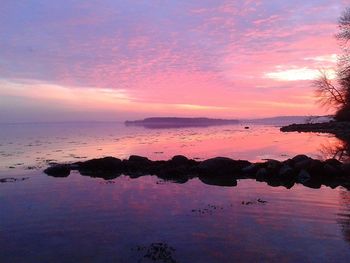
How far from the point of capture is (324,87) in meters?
76.4

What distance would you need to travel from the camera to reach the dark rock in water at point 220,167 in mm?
24391

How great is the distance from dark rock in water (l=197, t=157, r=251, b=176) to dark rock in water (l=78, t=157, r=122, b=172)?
6.04m

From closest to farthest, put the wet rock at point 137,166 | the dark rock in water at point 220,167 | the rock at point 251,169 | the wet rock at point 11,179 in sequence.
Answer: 1. the wet rock at point 11,179
2. the rock at point 251,169
3. the dark rock in water at point 220,167
4. the wet rock at point 137,166

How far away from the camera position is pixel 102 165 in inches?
1091

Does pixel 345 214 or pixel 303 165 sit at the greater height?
pixel 303 165

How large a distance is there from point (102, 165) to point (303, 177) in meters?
13.5

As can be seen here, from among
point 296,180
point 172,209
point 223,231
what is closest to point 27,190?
point 172,209

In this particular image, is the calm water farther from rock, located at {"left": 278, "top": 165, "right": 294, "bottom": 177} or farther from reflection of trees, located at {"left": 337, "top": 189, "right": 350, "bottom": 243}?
rock, located at {"left": 278, "top": 165, "right": 294, "bottom": 177}

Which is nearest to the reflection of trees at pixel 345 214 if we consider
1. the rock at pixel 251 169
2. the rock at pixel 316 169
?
the rock at pixel 316 169

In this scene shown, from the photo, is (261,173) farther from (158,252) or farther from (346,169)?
(158,252)

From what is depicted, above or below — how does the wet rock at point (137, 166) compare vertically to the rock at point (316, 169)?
below

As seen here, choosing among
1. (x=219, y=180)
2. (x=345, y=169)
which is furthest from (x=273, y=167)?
(x=345, y=169)

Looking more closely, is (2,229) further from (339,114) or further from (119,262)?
(339,114)

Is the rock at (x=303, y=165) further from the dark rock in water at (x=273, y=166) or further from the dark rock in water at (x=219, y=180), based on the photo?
the dark rock in water at (x=219, y=180)
